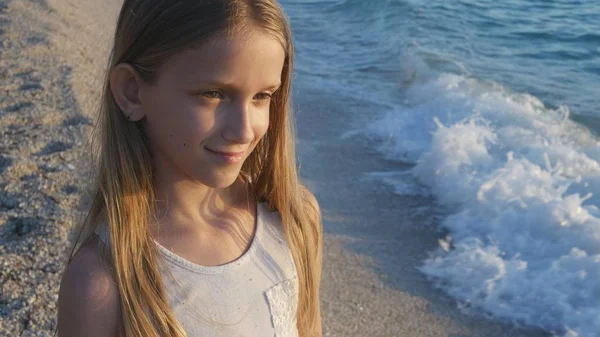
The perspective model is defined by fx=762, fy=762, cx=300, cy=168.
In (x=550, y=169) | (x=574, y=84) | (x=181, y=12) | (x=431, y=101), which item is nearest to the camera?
(x=181, y=12)

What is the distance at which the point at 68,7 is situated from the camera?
9195mm

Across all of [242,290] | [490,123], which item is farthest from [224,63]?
[490,123]

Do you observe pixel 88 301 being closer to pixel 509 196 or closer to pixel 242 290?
pixel 242 290

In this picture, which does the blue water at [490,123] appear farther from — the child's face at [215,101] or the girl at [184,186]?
the child's face at [215,101]

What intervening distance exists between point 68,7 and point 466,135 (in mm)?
5441

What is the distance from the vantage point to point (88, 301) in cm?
149

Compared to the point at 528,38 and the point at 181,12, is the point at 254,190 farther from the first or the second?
the point at 528,38

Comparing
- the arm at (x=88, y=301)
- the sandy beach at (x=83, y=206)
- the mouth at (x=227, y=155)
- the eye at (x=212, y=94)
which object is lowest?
the sandy beach at (x=83, y=206)

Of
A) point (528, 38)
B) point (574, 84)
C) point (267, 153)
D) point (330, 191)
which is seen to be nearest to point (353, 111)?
point (330, 191)

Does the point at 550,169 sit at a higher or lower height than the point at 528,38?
higher

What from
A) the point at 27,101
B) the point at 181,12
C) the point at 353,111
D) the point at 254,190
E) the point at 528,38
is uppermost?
the point at 181,12

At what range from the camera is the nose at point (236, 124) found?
5.10ft

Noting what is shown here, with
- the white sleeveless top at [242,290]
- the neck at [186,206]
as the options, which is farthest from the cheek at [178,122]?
the white sleeveless top at [242,290]

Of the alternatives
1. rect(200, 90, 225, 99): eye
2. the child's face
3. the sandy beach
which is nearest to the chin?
the child's face
